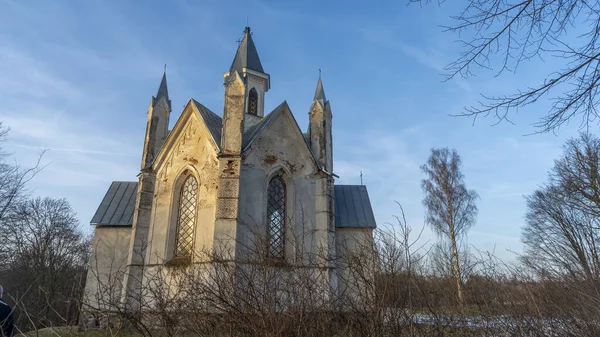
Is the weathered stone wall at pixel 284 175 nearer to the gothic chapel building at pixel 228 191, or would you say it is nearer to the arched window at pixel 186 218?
the gothic chapel building at pixel 228 191

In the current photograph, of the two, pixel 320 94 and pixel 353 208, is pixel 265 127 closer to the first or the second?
pixel 320 94

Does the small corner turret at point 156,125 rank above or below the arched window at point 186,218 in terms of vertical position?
above

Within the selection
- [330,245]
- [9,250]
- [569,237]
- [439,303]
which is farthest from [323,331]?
[9,250]

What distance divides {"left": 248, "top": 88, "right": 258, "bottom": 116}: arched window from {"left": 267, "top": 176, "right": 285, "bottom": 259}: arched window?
7773 millimetres

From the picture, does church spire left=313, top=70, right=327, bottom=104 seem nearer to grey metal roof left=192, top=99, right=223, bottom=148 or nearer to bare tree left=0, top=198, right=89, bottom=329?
grey metal roof left=192, top=99, right=223, bottom=148

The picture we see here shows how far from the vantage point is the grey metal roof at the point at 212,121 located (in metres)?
14.1

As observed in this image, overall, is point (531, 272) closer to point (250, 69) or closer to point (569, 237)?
point (569, 237)

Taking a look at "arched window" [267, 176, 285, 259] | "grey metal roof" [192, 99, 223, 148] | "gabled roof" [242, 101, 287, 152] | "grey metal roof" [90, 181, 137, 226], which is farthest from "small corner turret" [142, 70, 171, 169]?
"arched window" [267, 176, 285, 259]

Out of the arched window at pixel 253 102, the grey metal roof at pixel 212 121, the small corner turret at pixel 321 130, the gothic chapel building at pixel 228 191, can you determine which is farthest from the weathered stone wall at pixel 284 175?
Result: the arched window at pixel 253 102

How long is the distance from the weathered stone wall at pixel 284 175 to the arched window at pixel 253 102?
6.27m

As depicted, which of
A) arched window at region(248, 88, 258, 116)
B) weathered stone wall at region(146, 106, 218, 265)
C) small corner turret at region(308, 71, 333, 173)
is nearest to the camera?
weathered stone wall at region(146, 106, 218, 265)

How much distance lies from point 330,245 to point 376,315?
31.3 ft

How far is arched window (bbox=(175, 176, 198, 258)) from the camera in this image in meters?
13.3

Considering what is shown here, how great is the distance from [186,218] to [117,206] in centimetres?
551
